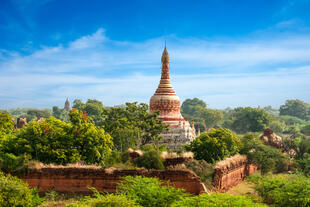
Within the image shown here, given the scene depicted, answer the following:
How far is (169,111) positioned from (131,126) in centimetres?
927

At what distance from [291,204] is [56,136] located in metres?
Answer: 12.1

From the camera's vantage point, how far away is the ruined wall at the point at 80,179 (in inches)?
630

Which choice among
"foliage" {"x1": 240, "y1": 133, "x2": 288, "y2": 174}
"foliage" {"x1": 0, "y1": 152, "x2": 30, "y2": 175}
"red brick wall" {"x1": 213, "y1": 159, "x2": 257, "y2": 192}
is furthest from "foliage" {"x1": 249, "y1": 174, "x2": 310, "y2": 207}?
"foliage" {"x1": 0, "y1": 152, "x2": 30, "y2": 175}

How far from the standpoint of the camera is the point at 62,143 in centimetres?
1778

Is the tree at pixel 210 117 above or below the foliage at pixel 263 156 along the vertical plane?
above

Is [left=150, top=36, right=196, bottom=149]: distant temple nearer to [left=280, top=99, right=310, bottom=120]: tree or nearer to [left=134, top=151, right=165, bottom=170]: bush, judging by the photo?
[left=134, top=151, right=165, bottom=170]: bush

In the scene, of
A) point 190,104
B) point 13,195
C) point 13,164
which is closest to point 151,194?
point 13,195

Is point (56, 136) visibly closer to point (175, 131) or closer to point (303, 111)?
point (175, 131)

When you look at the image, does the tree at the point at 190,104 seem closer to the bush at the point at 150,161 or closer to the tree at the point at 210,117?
the tree at the point at 210,117

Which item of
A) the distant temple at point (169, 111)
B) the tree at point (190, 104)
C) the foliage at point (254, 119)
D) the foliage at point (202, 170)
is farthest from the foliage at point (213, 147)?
the tree at point (190, 104)

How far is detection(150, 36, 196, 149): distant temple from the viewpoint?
3353 centimetres

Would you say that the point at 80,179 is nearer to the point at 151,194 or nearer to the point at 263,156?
the point at 151,194

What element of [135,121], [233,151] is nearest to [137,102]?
[135,121]

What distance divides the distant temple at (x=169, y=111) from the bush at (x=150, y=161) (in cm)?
1449
